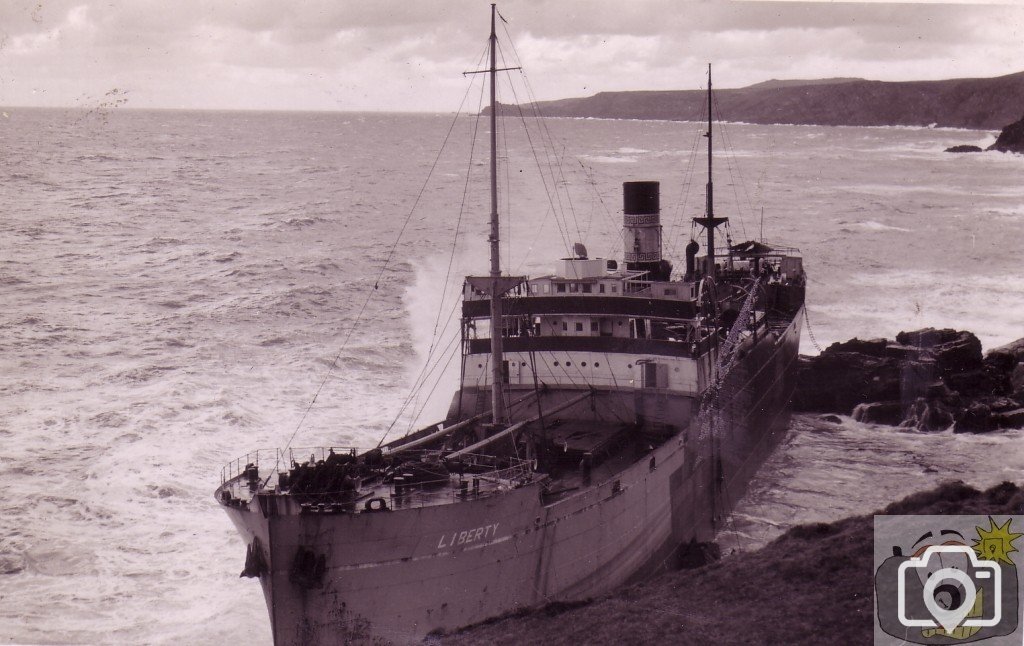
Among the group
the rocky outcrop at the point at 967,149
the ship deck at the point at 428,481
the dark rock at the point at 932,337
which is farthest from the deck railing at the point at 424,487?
the rocky outcrop at the point at 967,149

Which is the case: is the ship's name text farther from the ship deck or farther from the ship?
the ship deck

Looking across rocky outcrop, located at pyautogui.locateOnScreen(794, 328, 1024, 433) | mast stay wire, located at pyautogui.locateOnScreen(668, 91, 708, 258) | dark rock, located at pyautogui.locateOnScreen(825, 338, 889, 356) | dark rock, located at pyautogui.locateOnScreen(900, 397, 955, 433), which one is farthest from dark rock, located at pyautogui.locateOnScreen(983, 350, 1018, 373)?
mast stay wire, located at pyautogui.locateOnScreen(668, 91, 708, 258)

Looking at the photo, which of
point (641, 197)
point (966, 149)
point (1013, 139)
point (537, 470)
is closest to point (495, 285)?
point (537, 470)

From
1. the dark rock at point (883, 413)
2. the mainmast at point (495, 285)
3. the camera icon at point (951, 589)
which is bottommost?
the dark rock at point (883, 413)

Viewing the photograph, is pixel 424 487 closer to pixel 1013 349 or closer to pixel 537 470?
pixel 537 470

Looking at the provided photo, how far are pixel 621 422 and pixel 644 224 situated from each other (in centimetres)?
839

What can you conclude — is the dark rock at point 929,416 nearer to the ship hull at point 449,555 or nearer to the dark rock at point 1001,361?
the dark rock at point 1001,361

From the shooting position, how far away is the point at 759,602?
14.1m

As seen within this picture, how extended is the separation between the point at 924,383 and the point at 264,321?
25427mm

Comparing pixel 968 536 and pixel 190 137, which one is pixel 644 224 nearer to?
pixel 968 536

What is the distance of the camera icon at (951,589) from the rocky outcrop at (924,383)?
58.6 feet

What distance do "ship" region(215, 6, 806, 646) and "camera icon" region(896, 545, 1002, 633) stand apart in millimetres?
5615

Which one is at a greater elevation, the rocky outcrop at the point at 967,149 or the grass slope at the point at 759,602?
the rocky outcrop at the point at 967,149

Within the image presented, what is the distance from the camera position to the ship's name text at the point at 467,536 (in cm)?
1502
